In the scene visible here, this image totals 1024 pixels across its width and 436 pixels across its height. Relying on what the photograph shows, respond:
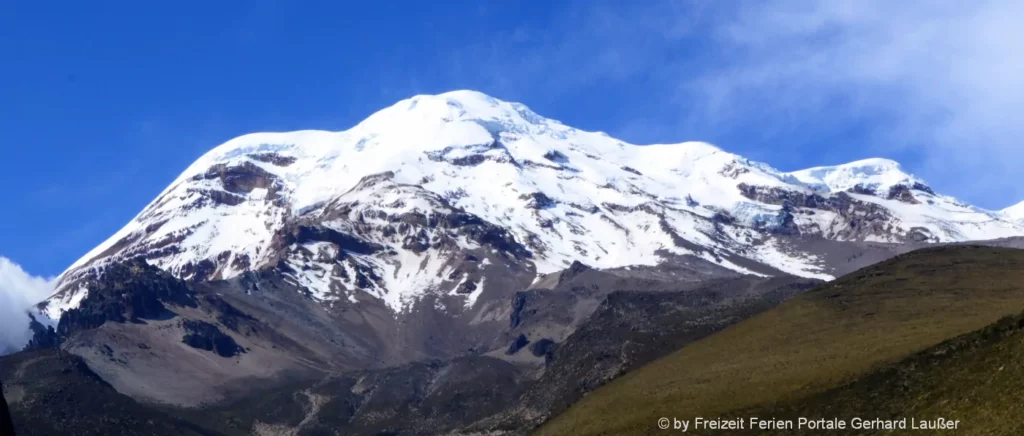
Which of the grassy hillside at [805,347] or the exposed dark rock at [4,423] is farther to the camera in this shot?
the grassy hillside at [805,347]

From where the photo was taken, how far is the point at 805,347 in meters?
163

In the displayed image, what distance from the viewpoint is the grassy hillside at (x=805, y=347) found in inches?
5453

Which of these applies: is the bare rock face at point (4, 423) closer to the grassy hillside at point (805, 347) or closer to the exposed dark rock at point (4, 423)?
the exposed dark rock at point (4, 423)

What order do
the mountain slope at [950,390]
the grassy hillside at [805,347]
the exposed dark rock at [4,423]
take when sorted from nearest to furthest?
1. the exposed dark rock at [4,423]
2. the mountain slope at [950,390]
3. the grassy hillside at [805,347]

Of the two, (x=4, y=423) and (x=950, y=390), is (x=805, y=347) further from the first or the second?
(x=4, y=423)

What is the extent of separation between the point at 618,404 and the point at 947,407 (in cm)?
5982

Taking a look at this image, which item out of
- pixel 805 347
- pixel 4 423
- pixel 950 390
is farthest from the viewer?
pixel 805 347

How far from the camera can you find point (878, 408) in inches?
4665

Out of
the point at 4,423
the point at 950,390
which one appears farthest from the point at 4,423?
the point at 950,390

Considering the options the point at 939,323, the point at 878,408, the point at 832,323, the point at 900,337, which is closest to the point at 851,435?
the point at 878,408

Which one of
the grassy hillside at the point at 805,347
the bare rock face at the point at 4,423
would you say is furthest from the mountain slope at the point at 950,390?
the bare rock face at the point at 4,423

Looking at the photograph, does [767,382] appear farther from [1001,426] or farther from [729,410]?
[1001,426]

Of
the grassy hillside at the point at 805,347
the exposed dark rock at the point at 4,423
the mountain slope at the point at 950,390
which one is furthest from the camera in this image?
the grassy hillside at the point at 805,347

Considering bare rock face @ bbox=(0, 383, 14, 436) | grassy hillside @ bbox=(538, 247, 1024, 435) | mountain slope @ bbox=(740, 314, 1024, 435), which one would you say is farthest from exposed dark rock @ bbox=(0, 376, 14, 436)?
grassy hillside @ bbox=(538, 247, 1024, 435)
